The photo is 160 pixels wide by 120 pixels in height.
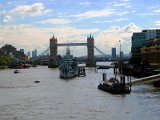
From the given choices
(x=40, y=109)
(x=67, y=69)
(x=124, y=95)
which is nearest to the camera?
(x=40, y=109)

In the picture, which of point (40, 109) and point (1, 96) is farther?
point (1, 96)

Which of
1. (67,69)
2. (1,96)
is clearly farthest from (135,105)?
(67,69)

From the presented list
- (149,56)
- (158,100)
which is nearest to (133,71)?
(149,56)

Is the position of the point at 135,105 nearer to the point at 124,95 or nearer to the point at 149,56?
the point at 124,95

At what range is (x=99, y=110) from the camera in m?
48.5

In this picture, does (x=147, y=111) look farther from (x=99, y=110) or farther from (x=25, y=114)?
(x=25, y=114)

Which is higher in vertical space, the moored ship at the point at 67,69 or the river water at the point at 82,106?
the moored ship at the point at 67,69

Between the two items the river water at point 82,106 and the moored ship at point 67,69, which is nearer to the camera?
the river water at point 82,106

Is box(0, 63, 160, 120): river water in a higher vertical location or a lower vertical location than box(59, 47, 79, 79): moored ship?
lower

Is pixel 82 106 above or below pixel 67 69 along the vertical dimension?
below

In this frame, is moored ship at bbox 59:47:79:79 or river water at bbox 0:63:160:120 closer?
river water at bbox 0:63:160:120

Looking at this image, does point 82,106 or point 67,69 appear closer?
point 82,106

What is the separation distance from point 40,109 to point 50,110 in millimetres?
1272

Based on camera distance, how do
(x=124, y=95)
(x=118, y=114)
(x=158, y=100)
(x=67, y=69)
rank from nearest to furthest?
(x=118, y=114), (x=158, y=100), (x=124, y=95), (x=67, y=69)
